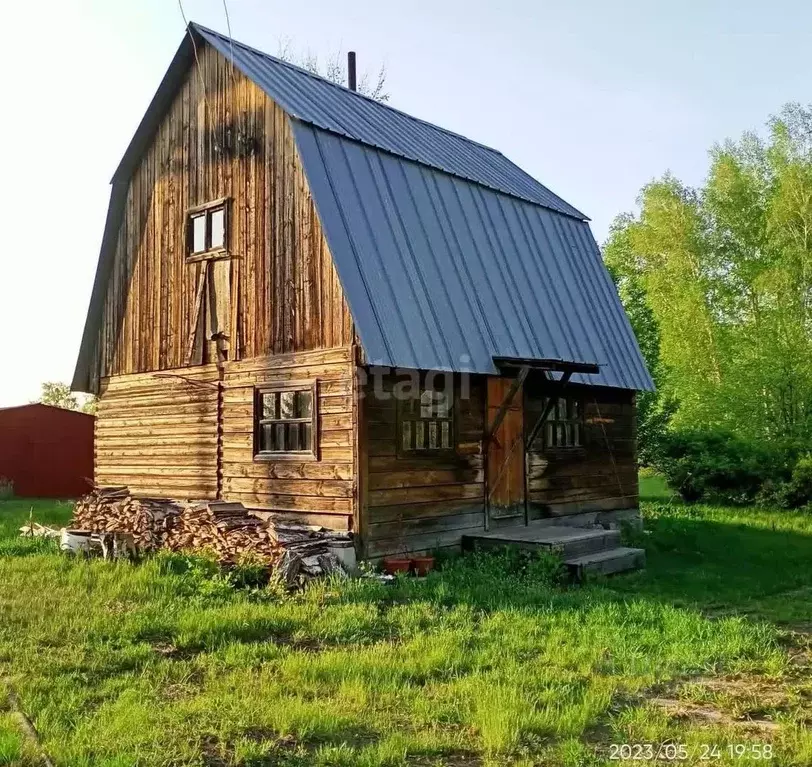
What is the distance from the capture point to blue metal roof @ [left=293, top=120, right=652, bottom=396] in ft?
38.5

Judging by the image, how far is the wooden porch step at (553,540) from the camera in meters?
11.9

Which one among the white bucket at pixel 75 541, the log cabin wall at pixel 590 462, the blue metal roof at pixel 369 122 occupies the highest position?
the blue metal roof at pixel 369 122

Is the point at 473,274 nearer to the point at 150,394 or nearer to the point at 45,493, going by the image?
the point at 150,394

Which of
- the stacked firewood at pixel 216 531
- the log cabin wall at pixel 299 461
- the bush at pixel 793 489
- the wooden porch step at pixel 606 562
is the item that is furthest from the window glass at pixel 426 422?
the bush at pixel 793 489

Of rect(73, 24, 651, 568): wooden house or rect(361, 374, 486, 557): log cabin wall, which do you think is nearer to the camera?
rect(361, 374, 486, 557): log cabin wall

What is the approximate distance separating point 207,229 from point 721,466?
48.7 feet

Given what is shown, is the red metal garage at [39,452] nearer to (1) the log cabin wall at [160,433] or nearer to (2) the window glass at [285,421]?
(1) the log cabin wall at [160,433]

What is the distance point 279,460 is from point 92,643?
528cm

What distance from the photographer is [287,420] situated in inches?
500

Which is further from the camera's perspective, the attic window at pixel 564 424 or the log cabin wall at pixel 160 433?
the attic window at pixel 564 424

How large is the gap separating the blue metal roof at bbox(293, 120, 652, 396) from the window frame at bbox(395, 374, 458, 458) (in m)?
0.77

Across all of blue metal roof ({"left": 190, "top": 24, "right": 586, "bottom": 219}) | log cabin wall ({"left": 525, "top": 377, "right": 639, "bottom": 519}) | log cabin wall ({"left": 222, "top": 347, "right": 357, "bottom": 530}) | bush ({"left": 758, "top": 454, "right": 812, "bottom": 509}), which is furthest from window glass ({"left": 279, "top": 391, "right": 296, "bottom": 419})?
bush ({"left": 758, "top": 454, "right": 812, "bottom": 509})

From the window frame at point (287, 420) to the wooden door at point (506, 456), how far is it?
3.16 m

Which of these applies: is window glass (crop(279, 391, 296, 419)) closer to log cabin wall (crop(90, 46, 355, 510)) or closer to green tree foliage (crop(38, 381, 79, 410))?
log cabin wall (crop(90, 46, 355, 510))
